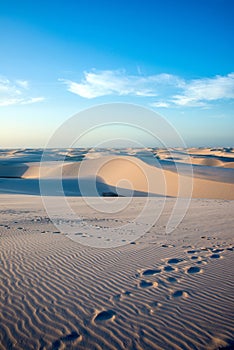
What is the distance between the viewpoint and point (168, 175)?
3155 cm

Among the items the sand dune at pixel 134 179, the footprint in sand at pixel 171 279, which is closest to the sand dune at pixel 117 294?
the footprint in sand at pixel 171 279

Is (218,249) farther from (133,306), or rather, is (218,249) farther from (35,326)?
(35,326)

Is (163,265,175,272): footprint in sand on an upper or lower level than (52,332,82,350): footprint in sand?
lower

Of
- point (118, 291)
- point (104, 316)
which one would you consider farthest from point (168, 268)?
point (104, 316)

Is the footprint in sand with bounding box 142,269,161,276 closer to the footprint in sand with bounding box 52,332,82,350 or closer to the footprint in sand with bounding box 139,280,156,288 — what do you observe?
the footprint in sand with bounding box 139,280,156,288

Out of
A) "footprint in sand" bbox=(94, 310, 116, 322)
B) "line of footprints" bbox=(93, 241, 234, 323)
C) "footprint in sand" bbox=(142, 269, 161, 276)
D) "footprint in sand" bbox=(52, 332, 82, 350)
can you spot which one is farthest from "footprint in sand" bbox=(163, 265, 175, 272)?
"footprint in sand" bbox=(52, 332, 82, 350)

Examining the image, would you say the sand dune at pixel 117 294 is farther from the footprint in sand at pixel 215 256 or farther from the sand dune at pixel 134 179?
the sand dune at pixel 134 179

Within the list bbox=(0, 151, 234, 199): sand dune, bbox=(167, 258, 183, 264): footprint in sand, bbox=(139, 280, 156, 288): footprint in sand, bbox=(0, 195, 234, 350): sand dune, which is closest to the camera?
bbox=(0, 195, 234, 350): sand dune

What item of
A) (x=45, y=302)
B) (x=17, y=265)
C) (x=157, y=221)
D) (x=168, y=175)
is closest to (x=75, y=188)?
(x=168, y=175)

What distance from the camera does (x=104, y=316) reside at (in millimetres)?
3975

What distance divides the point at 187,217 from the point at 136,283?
7.48 metres

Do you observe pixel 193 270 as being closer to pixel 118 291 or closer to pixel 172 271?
pixel 172 271

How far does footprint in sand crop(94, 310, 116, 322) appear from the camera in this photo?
3.90 m

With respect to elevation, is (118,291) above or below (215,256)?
above
